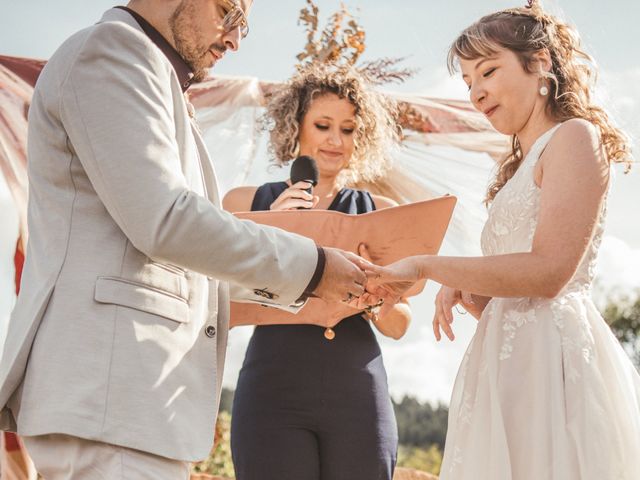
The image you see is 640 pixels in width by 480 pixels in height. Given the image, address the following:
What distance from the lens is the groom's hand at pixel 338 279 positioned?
2.68 meters

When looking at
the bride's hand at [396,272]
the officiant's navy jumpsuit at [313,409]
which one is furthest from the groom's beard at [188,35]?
the officiant's navy jumpsuit at [313,409]

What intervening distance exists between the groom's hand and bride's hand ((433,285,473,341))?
0.56 metres

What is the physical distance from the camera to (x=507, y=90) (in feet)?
10.4

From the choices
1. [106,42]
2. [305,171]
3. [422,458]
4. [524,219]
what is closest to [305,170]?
[305,171]

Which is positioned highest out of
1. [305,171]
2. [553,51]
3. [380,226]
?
[553,51]

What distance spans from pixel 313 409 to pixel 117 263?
1.35 metres

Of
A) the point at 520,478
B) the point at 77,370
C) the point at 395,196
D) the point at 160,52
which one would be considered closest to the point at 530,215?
the point at 520,478

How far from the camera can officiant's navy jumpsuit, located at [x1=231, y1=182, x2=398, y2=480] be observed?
135 inches

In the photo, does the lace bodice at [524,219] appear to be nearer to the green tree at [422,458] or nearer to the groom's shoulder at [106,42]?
the groom's shoulder at [106,42]

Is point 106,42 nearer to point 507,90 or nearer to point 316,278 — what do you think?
point 316,278

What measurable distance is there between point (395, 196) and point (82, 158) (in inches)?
120

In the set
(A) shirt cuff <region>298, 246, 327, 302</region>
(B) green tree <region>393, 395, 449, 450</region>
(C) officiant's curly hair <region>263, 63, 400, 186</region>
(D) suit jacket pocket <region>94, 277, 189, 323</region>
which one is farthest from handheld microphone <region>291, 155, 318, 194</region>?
(B) green tree <region>393, 395, 449, 450</region>

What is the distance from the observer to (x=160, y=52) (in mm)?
2529

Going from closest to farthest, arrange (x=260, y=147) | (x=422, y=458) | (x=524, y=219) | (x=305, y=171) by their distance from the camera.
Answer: (x=524, y=219) → (x=305, y=171) → (x=260, y=147) → (x=422, y=458)
